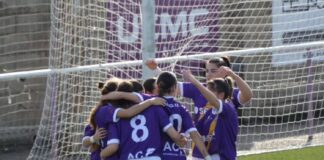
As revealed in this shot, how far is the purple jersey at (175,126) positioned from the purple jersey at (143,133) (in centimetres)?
8

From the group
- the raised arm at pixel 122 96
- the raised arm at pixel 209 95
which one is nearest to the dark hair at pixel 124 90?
the raised arm at pixel 122 96

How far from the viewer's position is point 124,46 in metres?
8.28

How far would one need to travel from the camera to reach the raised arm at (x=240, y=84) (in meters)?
6.36

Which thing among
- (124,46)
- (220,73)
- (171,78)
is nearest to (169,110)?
(171,78)

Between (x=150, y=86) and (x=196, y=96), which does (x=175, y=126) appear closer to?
(x=150, y=86)

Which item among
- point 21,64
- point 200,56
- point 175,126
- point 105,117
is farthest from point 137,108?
point 21,64

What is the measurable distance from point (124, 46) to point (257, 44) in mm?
2976

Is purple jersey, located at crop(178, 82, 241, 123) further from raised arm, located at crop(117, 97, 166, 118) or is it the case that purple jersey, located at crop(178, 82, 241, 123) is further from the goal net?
raised arm, located at crop(117, 97, 166, 118)

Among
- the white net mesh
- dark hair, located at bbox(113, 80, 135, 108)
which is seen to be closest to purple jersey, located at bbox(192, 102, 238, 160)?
dark hair, located at bbox(113, 80, 135, 108)

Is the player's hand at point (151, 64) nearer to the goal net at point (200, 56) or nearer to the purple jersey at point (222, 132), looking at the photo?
the goal net at point (200, 56)

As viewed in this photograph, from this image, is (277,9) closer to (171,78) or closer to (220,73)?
(220,73)

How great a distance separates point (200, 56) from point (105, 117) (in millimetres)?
2431

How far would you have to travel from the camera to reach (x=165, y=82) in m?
5.66

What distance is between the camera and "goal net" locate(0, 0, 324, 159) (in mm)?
8234
